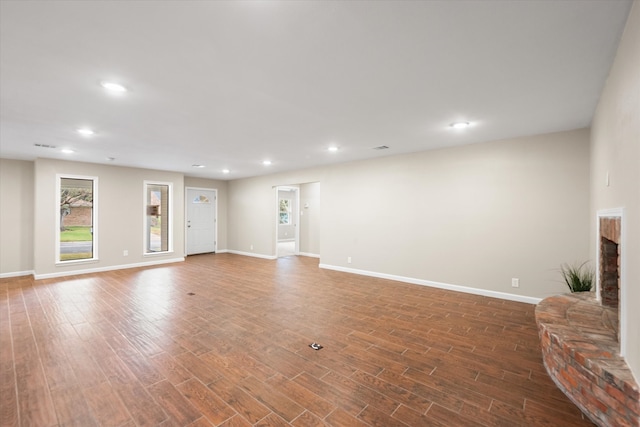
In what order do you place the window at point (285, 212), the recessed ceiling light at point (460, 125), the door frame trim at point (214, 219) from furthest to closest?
the window at point (285, 212) → the door frame trim at point (214, 219) → the recessed ceiling light at point (460, 125)

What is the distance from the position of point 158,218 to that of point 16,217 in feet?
8.96

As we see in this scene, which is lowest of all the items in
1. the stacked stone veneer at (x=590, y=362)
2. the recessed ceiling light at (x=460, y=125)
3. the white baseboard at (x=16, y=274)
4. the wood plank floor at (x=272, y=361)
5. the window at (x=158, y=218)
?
the wood plank floor at (x=272, y=361)

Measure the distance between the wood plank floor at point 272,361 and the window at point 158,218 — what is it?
3.20 meters

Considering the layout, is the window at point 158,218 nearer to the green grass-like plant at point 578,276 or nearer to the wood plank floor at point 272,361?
the wood plank floor at point 272,361

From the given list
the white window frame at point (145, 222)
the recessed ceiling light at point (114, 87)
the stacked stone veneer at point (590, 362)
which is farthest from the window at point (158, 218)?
the stacked stone veneer at point (590, 362)

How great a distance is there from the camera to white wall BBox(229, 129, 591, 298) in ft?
12.9

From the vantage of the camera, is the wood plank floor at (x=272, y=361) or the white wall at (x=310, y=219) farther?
the white wall at (x=310, y=219)

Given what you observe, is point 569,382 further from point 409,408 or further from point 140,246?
point 140,246

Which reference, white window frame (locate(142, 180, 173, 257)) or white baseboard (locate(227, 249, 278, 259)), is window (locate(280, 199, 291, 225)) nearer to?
white baseboard (locate(227, 249, 278, 259))

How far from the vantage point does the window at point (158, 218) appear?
25.6 ft

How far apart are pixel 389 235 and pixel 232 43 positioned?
453 centimetres

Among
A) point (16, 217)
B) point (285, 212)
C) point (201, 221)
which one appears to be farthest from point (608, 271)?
point (285, 212)

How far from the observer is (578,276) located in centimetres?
354

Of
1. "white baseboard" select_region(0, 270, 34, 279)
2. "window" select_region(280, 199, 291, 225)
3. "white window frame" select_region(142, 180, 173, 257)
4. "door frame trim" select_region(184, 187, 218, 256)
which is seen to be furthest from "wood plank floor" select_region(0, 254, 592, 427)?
"window" select_region(280, 199, 291, 225)
